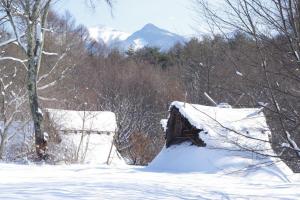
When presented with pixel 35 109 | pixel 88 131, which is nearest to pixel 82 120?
pixel 88 131

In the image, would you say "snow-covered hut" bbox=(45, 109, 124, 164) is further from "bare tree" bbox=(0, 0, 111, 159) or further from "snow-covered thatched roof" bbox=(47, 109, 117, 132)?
"bare tree" bbox=(0, 0, 111, 159)

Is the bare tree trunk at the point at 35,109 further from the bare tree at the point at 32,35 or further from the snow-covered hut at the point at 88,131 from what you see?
the snow-covered hut at the point at 88,131

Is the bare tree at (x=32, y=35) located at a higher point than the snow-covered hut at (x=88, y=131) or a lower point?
higher

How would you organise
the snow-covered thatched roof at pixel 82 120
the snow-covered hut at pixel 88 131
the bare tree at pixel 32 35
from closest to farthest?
the bare tree at pixel 32 35 < the snow-covered hut at pixel 88 131 < the snow-covered thatched roof at pixel 82 120

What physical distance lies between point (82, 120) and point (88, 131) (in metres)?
0.80

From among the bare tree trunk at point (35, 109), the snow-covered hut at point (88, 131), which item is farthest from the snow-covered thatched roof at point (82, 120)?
the bare tree trunk at point (35, 109)

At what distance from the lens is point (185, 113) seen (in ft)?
62.9

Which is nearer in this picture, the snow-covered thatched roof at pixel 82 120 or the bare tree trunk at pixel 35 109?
the bare tree trunk at pixel 35 109

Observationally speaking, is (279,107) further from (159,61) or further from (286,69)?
(159,61)

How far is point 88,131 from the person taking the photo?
28.8m

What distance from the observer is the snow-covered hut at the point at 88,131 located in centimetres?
2500

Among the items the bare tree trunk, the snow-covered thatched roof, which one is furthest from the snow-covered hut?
the bare tree trunk

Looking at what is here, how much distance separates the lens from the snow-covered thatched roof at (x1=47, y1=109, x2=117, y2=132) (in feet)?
83.8

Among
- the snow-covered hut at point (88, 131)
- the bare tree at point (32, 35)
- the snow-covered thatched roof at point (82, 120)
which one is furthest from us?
the snow-covered thatched roof at point (82, 120)
